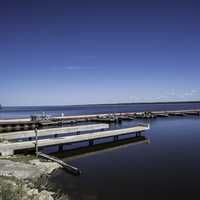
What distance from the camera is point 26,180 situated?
1126 cm

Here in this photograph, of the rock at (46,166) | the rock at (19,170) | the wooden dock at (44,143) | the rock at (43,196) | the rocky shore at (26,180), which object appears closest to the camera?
the rocky shore at (26,180)

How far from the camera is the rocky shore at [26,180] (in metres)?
8.22

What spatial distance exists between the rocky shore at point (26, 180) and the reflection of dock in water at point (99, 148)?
4.40m

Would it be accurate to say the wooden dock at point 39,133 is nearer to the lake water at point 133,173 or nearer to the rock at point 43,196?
the lake water at point 133,173

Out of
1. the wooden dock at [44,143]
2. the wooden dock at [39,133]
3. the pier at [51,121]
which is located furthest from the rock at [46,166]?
the pier at [51,121]

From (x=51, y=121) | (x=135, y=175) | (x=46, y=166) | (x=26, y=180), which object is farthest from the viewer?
(x=51, y=121)

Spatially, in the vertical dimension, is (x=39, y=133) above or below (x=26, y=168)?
above

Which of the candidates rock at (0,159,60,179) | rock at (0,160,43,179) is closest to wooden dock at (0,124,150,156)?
rock at (0,159,60,179)

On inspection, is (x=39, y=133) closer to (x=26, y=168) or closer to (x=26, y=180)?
(x=26, y=168)

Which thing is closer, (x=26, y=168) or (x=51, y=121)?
(x=26, y=168)

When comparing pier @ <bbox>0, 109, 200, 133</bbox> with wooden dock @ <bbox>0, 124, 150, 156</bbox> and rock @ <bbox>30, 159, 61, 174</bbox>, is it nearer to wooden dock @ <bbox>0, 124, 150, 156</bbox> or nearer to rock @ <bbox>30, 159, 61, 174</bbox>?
wooden dock @ <bbox>0, 124, 150, 156</bbox>

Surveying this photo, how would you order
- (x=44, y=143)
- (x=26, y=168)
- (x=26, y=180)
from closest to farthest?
1. (x=26, y=180)
2. (x=26, y=168)
3. (x=44, y=143)

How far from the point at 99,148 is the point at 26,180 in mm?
11415

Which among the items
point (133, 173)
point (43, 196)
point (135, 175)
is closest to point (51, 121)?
point (133, 173)
